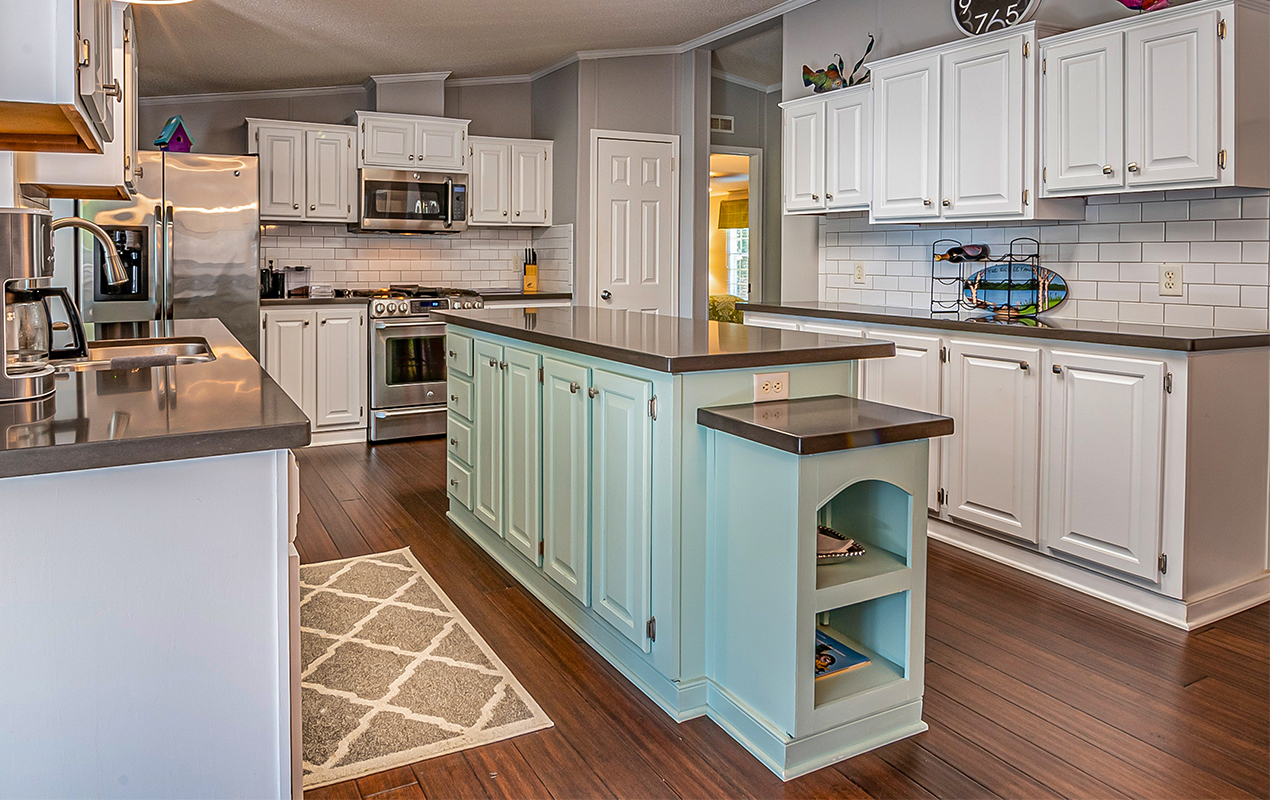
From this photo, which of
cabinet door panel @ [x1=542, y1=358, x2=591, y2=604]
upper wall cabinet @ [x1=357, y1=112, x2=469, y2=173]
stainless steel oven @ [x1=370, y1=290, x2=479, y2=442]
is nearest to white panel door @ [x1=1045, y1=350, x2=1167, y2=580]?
cabinet door panel @ [x1=542, y1=358, x2=591, y2=604]

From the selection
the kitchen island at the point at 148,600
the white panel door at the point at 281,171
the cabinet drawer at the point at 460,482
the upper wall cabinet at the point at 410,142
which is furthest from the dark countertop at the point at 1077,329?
the white panel door at the point at 281,171

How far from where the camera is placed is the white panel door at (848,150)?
445 cm

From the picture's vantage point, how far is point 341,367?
5945 mm

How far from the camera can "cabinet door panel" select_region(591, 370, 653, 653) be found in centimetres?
241

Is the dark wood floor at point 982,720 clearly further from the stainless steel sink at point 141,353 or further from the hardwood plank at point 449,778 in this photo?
the stainless steel sink at point 141,353

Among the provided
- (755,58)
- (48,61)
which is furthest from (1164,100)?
(755,58)

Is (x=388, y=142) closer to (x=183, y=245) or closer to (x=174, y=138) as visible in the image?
(x=174, y=138)

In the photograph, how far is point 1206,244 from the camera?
3318mm

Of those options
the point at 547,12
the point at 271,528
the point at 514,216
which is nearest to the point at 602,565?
the point at 271,528

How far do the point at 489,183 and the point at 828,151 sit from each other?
9.39ft

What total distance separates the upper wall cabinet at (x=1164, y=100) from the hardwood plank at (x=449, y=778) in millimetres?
2906

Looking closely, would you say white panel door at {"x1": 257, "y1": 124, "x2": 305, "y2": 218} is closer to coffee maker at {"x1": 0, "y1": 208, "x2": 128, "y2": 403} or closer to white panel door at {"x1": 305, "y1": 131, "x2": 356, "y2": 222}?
white panel door at {"x1": 305, "y1": 131, "x2": 356, "y2": 222}

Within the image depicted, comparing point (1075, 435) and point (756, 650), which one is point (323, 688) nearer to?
point (756, 650)

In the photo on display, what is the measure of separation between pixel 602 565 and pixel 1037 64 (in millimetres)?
2581
